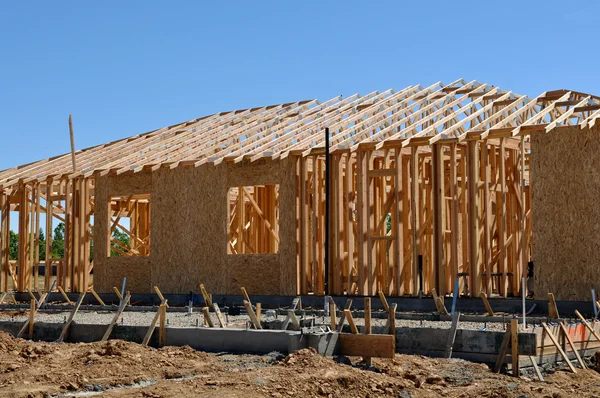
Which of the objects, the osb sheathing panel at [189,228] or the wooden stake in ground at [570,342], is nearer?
the wooden stake in ground at [570,342]

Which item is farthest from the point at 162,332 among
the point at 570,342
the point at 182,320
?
the point at 570,342

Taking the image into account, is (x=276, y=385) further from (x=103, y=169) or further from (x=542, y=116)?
(x=103, y=169)

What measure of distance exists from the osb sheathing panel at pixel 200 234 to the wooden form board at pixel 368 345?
314 inches

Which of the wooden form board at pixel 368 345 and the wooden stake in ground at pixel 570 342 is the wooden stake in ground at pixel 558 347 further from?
the wooden form board at pixel 368 345

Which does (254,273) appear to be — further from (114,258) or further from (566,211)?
(566,211)

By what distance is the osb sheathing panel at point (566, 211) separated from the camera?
15.1 metres

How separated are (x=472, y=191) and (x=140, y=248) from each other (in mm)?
13060

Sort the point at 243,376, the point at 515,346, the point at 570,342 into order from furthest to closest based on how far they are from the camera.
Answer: the point at 570,342
the point at 515,346
the point at 243,376

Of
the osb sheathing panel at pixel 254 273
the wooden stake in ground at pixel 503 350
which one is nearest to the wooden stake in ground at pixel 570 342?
the wooden stake in ground at pixel 503 350

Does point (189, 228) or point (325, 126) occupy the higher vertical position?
point (325, 126)

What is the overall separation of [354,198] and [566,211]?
16.3 ft

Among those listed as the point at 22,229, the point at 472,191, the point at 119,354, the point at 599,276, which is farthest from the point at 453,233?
the point at 22,229

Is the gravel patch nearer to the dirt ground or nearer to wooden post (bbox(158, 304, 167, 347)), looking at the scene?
wooden post (bbox(158, 304, 167, 347))

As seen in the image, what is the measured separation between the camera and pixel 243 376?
A: 29.4ft
